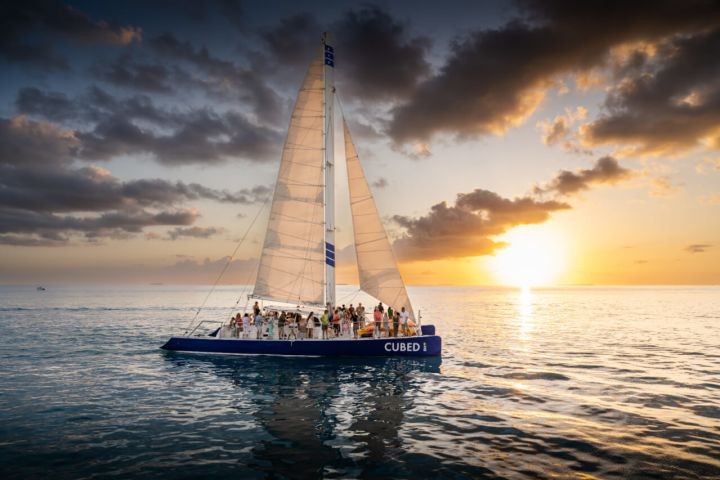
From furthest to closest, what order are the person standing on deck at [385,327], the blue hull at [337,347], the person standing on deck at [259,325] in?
the person standing on deck at [259,325] < the person standing on deck at [385,327] < the blue hull at [337,347]

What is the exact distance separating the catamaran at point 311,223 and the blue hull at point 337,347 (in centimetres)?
79

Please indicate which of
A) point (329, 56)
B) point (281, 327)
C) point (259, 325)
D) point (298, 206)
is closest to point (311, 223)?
point (298, 206)

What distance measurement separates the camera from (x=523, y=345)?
37.8 meters

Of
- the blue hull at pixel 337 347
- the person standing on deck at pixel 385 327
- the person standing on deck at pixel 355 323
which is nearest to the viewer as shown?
the blue hull at pixel 337 347

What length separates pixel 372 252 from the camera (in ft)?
96.3

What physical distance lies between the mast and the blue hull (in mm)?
2938

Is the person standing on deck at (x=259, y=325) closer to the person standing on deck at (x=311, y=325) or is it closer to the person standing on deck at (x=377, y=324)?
the person standing on deck at (x=311, y=325)

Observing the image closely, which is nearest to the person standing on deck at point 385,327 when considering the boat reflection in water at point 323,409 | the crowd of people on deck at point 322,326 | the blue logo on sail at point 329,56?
the crowd of people on deck at point 322,326

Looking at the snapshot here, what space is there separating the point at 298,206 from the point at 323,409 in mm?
15856

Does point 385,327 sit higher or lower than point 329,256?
lower

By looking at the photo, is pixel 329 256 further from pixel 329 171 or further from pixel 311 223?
pixel 329 171

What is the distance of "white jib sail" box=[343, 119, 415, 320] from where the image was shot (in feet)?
95.4

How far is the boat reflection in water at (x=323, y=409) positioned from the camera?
1220 cm

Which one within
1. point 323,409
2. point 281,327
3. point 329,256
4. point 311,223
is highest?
point 311,223
